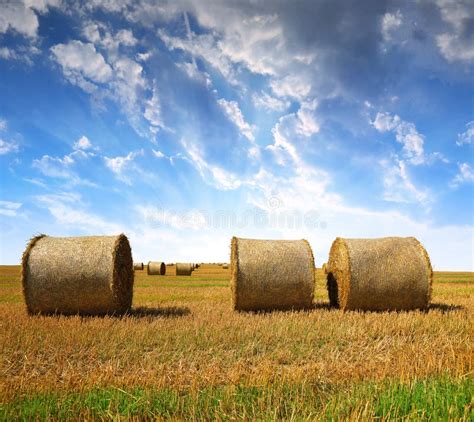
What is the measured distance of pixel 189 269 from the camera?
33188 mm

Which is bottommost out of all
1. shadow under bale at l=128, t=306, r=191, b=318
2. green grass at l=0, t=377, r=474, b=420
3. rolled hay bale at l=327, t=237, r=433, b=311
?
green grass at l=0, t=377, r=474, b=420

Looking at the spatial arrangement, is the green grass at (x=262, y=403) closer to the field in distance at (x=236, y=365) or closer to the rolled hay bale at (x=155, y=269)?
the field in distance at (x=236, y=365)

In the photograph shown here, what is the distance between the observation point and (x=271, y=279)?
1091 cm

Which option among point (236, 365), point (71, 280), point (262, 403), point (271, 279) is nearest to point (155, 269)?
point (71, 280)

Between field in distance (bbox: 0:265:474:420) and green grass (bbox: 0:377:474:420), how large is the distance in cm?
2

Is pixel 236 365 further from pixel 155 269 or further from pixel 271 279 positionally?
pixel 155 269

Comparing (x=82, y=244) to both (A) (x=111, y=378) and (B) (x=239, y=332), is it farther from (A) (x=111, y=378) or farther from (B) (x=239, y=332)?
(A) (x=111, y=378)

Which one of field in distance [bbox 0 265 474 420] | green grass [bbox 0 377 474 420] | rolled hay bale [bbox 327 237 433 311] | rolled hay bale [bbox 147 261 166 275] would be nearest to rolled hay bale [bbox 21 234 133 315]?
field in distance [bbox 0 265 474 420]

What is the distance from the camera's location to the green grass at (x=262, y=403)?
386cm

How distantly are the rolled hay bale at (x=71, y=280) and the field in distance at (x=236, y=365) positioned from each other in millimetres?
570

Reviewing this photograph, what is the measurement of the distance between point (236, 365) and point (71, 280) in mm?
5859

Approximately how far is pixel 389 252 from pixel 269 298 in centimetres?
356

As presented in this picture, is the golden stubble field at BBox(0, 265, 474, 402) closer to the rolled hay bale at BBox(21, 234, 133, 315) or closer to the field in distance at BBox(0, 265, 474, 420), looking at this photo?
the field in distance at BBox(0, 265, 474, 420)

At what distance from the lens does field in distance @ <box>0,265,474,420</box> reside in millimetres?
4074
